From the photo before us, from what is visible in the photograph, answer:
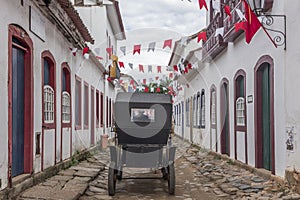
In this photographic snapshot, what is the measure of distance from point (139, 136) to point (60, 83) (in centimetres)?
317

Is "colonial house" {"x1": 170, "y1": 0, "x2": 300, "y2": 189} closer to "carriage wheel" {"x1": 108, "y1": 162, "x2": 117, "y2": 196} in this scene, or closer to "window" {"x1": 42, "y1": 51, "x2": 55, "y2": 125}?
"carriage wheel" {"x1": 108, "y1": 162, "x2": 117, "y2": 196}

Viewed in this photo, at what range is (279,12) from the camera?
777 centimetres

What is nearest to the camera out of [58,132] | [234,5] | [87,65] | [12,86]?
→ [12,86]

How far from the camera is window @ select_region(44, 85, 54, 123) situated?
9.10 m

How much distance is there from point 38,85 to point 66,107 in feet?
10.8

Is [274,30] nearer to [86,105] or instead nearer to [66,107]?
[66,107]

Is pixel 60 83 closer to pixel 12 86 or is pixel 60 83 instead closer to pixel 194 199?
pixel 12 86

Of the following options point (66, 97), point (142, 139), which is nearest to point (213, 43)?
point (66, 97)

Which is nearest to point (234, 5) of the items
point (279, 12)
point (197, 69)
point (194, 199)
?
point (279, 12)

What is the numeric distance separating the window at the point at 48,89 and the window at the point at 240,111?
5123mm

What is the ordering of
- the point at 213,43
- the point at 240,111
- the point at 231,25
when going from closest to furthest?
the point at 231,25, the point at 240,111, the point at 213,43

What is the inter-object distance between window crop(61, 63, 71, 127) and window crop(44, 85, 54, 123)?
1258mm

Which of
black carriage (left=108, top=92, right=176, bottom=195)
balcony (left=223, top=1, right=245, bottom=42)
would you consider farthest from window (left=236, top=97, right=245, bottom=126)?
black carriage (left=108, top=92, right=176, bottom=195)

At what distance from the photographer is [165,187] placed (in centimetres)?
912
